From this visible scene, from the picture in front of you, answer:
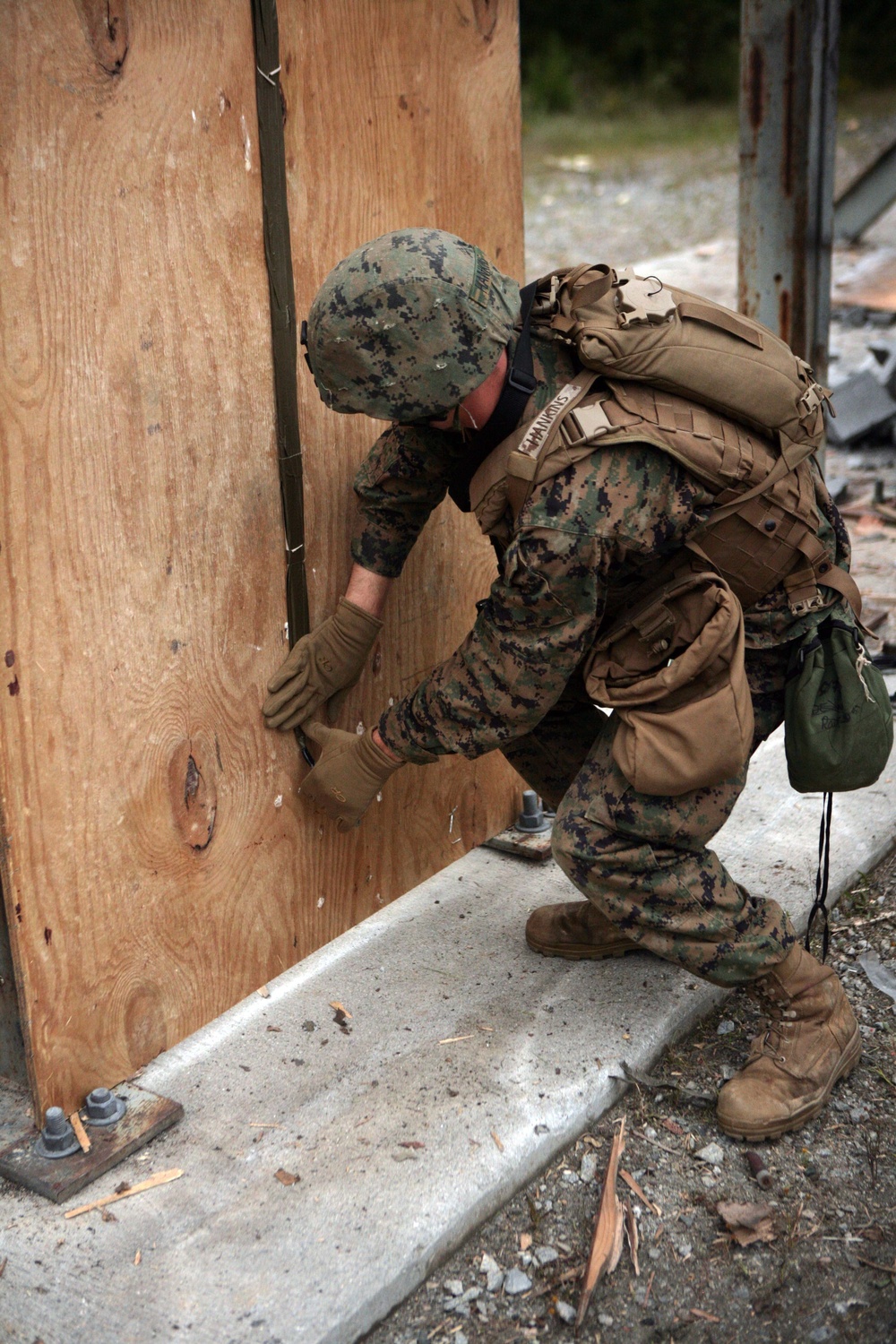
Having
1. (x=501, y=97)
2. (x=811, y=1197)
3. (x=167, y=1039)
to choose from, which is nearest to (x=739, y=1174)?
(x=811, y=1197)

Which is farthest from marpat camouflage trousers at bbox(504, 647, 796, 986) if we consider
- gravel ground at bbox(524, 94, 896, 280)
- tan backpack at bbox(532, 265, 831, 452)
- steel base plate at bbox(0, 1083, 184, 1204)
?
gravel ground at bbox(524, 94, 896, 280)

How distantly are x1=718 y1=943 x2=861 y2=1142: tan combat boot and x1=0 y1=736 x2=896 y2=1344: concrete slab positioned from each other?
20 centimetres

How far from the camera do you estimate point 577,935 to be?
2.82 meters

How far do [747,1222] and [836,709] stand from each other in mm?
949

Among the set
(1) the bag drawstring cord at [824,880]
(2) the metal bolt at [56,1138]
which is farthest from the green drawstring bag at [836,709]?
(2) the metal bolt at [56,1138]

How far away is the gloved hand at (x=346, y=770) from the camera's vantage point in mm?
2580

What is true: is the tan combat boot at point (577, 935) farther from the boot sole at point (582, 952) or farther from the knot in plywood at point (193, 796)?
the knot in plywood at point (193, 796)

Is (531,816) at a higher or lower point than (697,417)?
lower

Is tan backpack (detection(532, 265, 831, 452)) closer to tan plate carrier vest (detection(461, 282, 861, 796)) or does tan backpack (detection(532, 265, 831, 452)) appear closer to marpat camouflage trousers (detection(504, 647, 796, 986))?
tan plate carrier vest (detection(461, 282, 861, 796))

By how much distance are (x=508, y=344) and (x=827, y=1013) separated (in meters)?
1.45

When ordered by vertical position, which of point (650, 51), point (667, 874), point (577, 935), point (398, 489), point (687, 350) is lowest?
point (577, 935)

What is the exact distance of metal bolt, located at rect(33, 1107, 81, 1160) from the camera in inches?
87.6

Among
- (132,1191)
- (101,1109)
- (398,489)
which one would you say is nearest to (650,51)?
(398,489)

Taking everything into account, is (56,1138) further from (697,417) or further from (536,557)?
(697,417)
